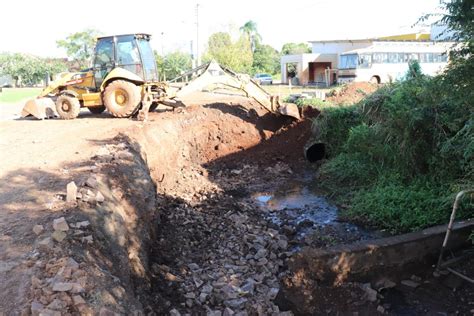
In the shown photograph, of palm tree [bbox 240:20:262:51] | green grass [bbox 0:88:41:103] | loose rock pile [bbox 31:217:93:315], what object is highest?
palm tree [bbox 240:20:262:51]

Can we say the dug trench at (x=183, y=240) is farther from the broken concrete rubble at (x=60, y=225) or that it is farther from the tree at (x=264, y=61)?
the tree at (x=264, y=61)

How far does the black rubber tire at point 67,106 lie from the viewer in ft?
46.9

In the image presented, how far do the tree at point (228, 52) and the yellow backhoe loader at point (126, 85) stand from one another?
2787 centimetres

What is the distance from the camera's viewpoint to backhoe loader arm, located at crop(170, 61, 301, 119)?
12727 mm

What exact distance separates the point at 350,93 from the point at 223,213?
32.6ft

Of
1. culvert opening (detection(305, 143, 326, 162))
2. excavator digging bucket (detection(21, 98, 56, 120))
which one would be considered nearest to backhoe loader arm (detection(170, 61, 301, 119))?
culvert opening (detection(305, 143, 326, 162))

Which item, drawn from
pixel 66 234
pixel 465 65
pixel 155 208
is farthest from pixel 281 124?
pixel 66 234

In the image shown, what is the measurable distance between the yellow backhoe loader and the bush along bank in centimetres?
398

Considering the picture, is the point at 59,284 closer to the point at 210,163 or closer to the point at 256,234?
the point at 256,234

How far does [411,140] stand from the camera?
7.81 metres

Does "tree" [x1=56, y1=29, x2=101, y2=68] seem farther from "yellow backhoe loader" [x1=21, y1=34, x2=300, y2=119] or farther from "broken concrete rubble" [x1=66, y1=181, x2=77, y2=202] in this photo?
"broken concrete rubble" [x1=66, y1=181, x2=77, y2=202]

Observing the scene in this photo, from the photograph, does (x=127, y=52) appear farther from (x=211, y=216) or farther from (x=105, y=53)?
(x=211, y=216)

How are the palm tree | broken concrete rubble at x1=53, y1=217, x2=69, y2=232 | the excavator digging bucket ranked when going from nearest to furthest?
broken concrete rubble at x1=53, y1=217, x2=69, y2=232
the excavator digging bucket
the palm tree

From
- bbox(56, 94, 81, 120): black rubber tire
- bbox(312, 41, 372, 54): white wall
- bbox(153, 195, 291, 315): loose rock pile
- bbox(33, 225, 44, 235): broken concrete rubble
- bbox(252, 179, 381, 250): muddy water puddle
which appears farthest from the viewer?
bbox(312, 41, 372, 54): white wall
